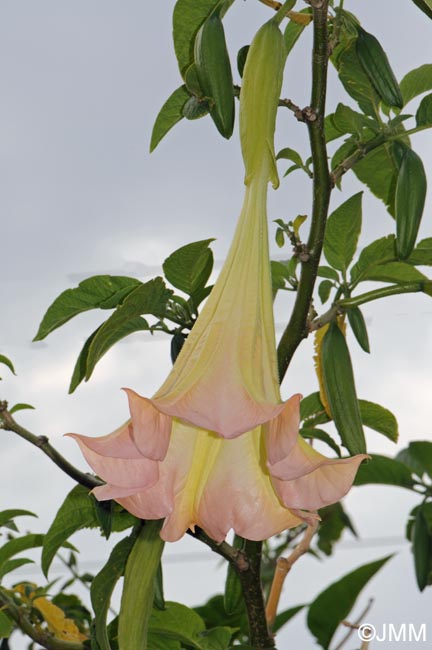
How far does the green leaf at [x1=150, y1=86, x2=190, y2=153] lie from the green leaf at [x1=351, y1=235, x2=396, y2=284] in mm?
186

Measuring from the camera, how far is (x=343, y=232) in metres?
0.77

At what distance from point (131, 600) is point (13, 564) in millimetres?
397

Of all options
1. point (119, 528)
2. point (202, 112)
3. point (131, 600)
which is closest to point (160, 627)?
point (119, 528)

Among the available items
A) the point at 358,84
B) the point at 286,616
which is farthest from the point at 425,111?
the point at 286,616

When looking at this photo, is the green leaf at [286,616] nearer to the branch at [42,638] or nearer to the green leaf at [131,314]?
the branch at [42,638]

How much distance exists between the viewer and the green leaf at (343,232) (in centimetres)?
76

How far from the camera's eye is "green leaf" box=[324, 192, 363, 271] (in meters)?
0.76

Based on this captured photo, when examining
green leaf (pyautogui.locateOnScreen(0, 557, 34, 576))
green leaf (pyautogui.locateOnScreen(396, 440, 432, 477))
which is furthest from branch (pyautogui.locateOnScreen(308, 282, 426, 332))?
green leaf (pyautogui.locateOnScreen(0, 557, 34, 576))

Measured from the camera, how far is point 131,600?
57 centimetres

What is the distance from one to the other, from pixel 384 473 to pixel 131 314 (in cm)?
46

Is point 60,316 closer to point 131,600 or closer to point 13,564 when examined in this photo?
point 131,600

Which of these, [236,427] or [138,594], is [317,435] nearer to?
[138,594]

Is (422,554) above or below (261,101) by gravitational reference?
below

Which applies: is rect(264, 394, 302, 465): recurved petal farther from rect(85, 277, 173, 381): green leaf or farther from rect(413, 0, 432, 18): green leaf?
rect(413, 0, 432, 18): green leaf
